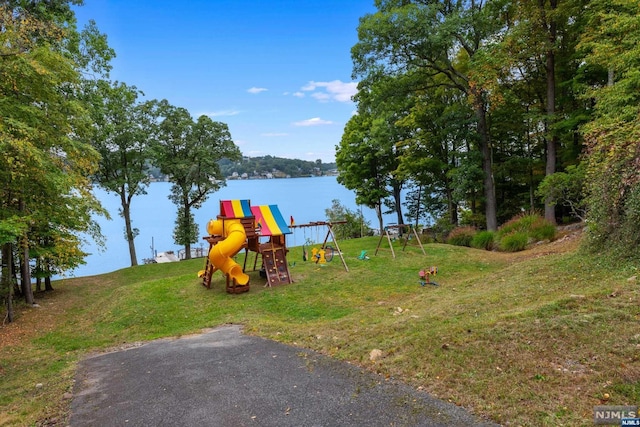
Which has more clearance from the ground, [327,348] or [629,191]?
[629,191]

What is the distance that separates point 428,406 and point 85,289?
15282mm

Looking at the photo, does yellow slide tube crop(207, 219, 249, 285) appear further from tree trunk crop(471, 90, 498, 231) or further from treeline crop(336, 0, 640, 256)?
tree trunk crop(471, 90, 498, 231)

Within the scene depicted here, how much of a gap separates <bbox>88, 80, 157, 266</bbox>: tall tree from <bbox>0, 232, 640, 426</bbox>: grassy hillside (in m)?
8.60

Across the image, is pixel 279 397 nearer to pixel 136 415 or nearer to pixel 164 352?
pixel 136 415

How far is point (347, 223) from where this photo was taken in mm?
25906

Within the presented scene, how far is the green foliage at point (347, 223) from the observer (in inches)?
1030

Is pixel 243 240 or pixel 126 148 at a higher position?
pixel 126 148

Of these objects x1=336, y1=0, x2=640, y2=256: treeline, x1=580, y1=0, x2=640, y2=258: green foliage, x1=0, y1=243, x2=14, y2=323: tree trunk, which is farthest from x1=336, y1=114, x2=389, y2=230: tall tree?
x1=0, y1=243, x2=14, y2=323: tree trunk

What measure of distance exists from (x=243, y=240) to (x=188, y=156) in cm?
1254

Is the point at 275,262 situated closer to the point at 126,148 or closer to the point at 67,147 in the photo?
the point at 67,147

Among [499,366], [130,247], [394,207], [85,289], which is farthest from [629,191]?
[130,247]

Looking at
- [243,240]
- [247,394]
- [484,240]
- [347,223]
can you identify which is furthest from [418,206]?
[247,394]

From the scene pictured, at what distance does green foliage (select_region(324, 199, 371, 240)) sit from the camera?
26156 millimetres

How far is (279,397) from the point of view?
3775 millimetres
